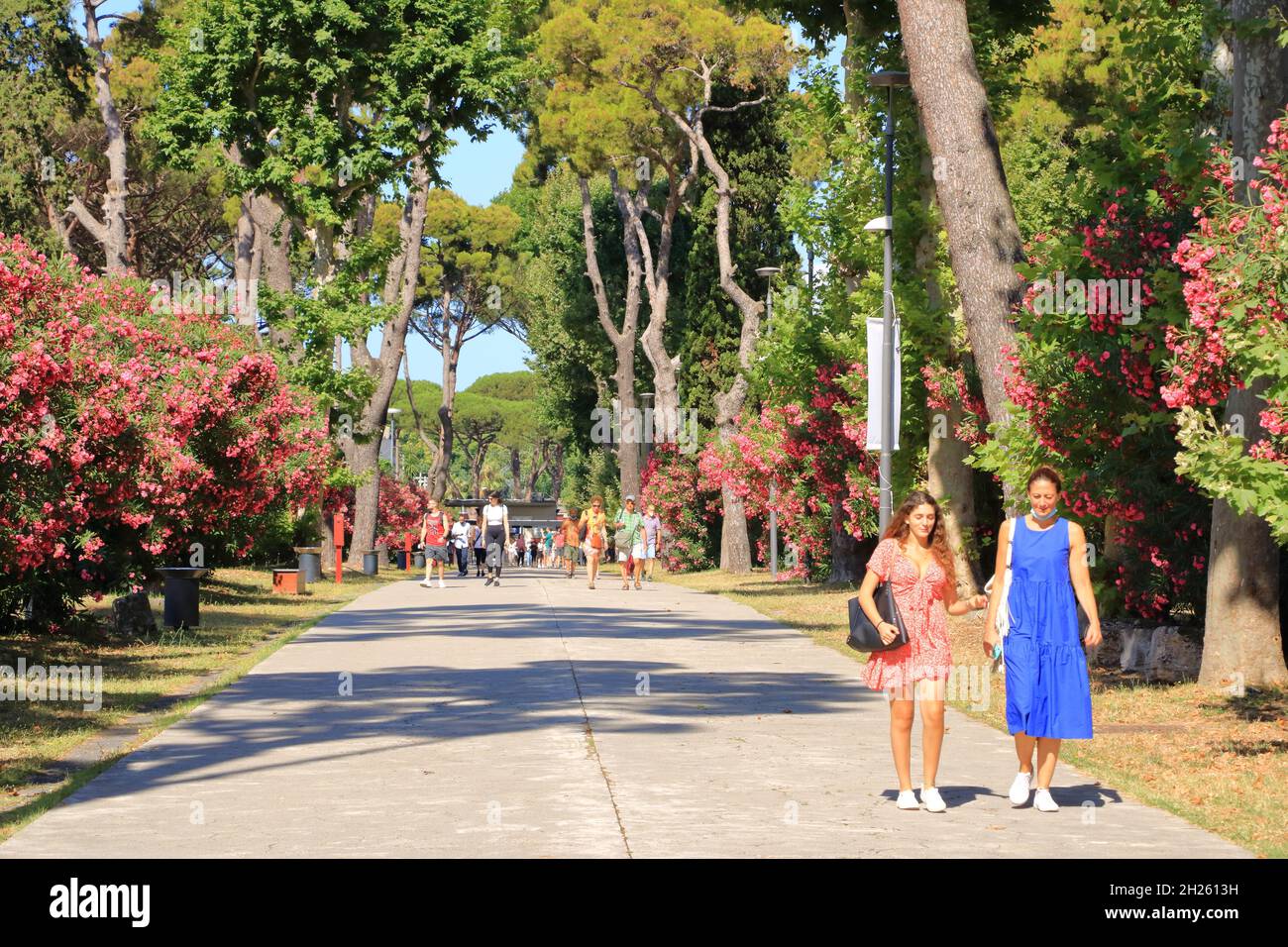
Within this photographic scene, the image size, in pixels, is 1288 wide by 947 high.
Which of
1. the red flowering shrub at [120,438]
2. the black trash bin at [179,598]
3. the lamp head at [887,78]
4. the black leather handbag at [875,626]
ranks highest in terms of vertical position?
the lamp head at [887,78]

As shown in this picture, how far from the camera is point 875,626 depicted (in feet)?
32.0

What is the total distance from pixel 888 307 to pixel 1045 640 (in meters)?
15.5

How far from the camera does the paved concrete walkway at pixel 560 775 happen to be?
339 inches

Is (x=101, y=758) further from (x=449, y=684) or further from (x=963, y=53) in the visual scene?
(x=963, y=53)

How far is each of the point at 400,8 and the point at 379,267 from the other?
539 centimetres

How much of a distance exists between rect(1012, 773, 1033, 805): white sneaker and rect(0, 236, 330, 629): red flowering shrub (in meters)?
8.59

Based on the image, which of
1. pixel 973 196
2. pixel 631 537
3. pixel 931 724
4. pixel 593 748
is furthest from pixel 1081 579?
pixel 631 537

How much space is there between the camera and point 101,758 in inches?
456

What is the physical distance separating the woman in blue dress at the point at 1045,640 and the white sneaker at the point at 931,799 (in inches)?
17.6

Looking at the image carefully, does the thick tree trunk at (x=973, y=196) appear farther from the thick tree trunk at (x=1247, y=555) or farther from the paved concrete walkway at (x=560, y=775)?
the thick tree trunk at (x=1247, y=555)

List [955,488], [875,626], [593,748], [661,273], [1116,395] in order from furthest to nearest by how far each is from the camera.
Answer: [661,273] < [955,488] < [1116,395] < [593,748] < [875,626]

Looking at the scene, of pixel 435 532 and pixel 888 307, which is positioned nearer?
pixel 888 307

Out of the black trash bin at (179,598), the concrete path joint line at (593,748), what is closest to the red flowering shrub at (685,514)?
the concrete path joint line at (593,748)

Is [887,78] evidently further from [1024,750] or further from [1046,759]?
[1046,759]
